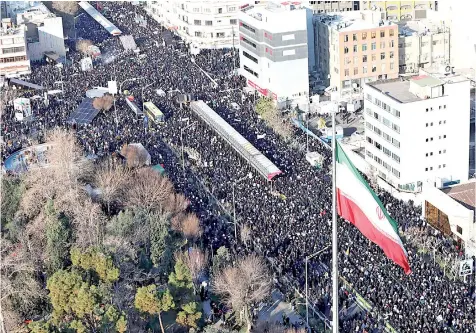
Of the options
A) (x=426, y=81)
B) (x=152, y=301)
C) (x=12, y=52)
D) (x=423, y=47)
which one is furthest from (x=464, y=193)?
(x=12, y=52)

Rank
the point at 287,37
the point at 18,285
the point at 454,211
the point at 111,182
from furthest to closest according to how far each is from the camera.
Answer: the point at 287,37
the point at 111,182
the point at 454,211
the point at 18,285

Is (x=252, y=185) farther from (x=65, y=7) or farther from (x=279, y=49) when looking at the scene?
(x=65, y=7)

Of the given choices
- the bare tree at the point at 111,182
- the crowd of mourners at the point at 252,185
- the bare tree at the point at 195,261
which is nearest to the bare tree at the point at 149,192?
the bare tree at the point at 111,182

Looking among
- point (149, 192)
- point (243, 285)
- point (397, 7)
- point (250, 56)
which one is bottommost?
point (243, 285)

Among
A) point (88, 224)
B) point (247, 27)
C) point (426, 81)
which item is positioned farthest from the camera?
point (247, 27)

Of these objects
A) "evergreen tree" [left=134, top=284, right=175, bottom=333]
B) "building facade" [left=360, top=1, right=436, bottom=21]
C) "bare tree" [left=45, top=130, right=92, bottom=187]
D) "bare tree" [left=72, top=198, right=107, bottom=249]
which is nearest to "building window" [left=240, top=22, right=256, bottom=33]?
"building facade" [left=360, top=1, right=436, bottom=21]

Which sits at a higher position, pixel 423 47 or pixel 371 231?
pixel 371 231

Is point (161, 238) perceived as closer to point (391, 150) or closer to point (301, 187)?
point (301, 187)

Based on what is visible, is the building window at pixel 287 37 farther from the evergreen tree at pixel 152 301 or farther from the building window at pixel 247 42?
the evergreen tree at pixel 152 301
